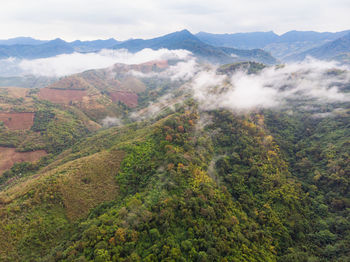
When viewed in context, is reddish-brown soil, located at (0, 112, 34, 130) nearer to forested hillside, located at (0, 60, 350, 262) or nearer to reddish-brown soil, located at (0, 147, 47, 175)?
forested hillside, located at (0, 60, 350, 262)

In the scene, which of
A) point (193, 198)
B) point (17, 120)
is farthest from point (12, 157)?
point (193, 198)

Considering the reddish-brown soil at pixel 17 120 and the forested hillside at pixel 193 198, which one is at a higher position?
the forested hillside at pixel 193 198

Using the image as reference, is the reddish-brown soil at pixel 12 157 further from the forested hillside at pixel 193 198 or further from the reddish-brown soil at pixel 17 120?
the reddish-brown soil at pixel 17 120

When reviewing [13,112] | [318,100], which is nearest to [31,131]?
[13,112]

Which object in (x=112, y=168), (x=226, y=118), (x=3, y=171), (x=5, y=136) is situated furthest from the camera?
(x=5, y=136)

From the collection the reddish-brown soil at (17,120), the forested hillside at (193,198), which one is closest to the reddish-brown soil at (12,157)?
the forested hillside at (193,198)

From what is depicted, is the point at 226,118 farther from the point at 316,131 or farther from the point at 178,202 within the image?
the point at 178,202

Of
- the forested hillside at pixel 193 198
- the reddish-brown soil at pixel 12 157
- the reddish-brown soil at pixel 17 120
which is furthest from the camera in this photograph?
the reddish-brown soil at pixel 17 120
